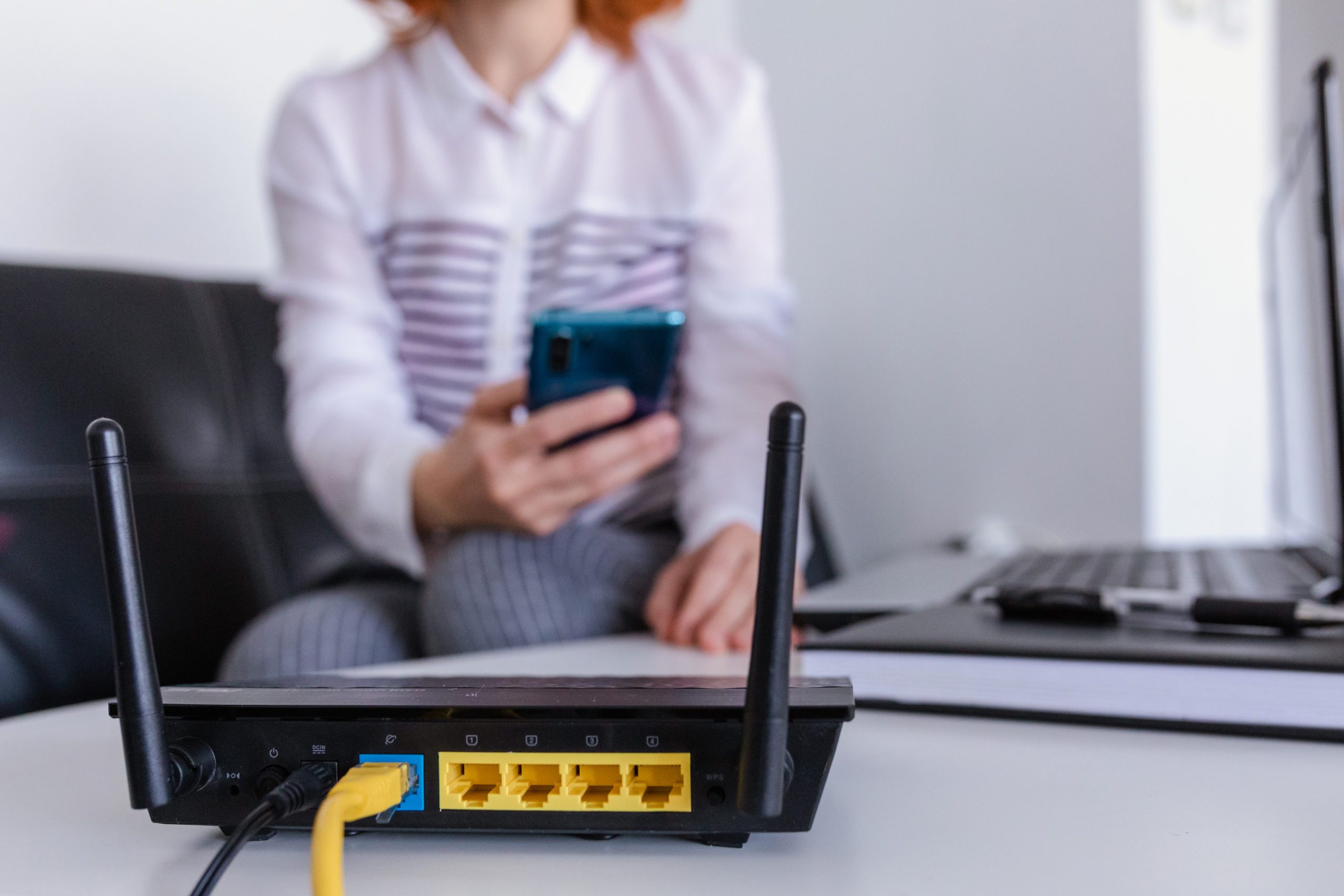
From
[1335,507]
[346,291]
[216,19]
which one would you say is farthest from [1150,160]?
[216,19]

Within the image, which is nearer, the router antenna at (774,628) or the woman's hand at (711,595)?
the router antenna at (774,628)

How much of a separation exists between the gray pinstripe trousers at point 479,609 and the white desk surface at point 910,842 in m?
0.29

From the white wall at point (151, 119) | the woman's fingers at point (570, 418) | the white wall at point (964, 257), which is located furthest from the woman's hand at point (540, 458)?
the white wall at point (964, 257)

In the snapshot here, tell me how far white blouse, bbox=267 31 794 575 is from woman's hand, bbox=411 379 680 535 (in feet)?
0.48

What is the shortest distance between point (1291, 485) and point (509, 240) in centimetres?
77

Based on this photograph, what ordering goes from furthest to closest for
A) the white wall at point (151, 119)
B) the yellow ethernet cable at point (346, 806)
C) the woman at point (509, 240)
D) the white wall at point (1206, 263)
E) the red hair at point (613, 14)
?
1. the white wall at point (1206, 263)
2. the white wall at point (151, 119)
3. the red hair at point (613, 14)
4. the woman at point (509, 240)
5. the yellow ethernet cable at point (346, 806)

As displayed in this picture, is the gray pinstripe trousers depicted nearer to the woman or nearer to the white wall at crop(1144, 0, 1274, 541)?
the woman

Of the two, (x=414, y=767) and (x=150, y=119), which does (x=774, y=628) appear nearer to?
(x=414, y=767)

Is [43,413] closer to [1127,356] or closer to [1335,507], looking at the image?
[1335,507]

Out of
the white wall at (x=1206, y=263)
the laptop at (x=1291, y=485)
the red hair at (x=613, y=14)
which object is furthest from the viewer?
the white wall at (x=1206, y=263)

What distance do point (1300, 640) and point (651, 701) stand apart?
33 centimetres

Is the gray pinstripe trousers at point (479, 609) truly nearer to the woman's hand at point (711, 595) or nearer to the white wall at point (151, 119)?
the woman's hand at point (711, 595)

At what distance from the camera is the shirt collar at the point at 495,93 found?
37.9 inches

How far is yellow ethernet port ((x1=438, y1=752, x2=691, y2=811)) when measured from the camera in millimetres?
292
